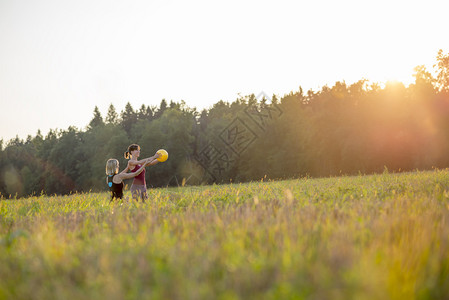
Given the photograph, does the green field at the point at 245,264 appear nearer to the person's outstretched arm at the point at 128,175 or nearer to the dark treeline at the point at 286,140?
the person's outstretched arm at the point at 128,175

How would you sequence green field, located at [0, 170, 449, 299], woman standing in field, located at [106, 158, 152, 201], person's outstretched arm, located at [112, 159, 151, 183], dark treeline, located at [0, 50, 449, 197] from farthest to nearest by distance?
1. dark treeline, located at [0, 50, 449, 197]
2. woman standing in field, located at [106, 158, 152, 201]
3. person's outstretched arm, located at [112, 159, 151, 183]
4. green field, located at [0, 170, 449, 299]

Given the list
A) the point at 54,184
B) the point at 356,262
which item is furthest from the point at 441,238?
the point at 54,184

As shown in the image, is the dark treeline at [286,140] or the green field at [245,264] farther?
the dark treeline at [286,140]

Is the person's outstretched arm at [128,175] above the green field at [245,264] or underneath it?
above

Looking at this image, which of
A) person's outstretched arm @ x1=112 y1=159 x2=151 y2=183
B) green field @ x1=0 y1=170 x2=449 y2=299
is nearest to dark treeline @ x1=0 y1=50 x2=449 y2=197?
person's outstretched arm @ x1=112 y1=159 x2=151 y2=183

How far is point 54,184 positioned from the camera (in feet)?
306

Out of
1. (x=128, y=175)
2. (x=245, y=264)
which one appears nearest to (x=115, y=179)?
(x=128, y=175)

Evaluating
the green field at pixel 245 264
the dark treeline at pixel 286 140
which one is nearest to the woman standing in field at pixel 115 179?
the green field at pixel 245 264

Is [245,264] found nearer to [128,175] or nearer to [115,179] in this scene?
[128,175]

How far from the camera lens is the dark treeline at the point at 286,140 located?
49.9 meters

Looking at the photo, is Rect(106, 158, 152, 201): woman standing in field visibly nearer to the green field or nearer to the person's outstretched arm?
the person's outstretched arm

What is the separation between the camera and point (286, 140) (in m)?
65.2

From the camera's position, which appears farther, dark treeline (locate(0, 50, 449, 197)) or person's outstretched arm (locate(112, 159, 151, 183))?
dark treeline (locate(0, 50, 449, 197))

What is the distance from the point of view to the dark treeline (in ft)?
164
